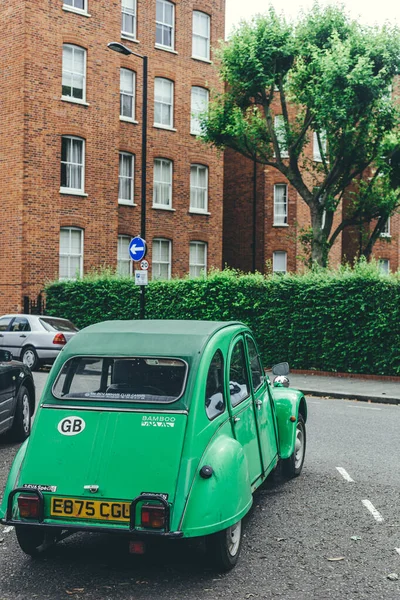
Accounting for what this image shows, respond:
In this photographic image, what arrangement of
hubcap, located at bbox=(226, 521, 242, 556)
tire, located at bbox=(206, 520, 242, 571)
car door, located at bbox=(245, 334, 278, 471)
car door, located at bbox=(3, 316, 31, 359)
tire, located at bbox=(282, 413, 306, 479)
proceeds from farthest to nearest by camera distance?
car door, located at bbox=(3, 316, 31, 359) < tire, located at bbox=(282, 413, 306, 479) < car door, located at bbox=(245, 334, 278, 471) < hubcap, located at bbox=(226, 521, 242, 556) < tire, located at bbox=(206, 520, 242, 571)

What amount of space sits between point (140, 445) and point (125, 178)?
28.0m

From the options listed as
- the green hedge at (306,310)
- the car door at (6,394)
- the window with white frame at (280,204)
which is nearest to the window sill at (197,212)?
the window with white frame at (280,204)

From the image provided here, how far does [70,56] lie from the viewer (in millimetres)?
29469

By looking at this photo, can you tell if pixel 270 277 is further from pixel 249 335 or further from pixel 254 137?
pixel 249 335

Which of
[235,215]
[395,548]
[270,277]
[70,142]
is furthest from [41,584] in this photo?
[235,215]

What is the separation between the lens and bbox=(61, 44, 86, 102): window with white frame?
29.3 m

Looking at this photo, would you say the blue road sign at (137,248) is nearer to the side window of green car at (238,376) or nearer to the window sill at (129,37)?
the side window of green car at (238,376)

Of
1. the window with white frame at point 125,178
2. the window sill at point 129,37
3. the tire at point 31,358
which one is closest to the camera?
the tire at point 31,358

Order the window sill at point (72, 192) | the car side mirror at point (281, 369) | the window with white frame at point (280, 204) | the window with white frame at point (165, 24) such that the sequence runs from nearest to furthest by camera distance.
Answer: the car side mirror at point (281, 369), the window sill at point (72, 192), the window with white frame at point (165, 24), the window with white frame at point (280, 204)

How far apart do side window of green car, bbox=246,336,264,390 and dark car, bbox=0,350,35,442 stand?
3.59 meters

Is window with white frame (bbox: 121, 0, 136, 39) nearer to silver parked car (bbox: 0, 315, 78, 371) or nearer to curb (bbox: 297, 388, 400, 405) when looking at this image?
→ silver parked car (bbox: 0, 315, 78, 371)

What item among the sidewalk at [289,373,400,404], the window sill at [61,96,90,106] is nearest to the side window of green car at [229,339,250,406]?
the sidewalk at [289,373,400,404]

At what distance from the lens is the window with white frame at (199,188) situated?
3428cm

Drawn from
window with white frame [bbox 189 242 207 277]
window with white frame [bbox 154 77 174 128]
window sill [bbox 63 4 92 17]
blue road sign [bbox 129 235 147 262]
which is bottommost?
blue road sign [bbox 129 235 147 262]
